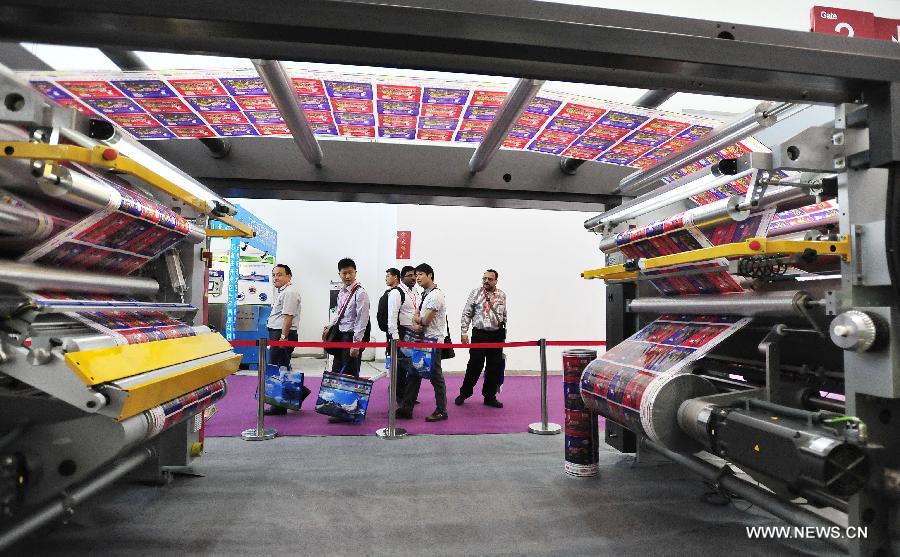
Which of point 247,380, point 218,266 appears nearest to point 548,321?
point 247,380

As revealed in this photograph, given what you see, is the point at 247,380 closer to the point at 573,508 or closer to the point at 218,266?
the point at 218,266

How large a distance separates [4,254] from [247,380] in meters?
5.80

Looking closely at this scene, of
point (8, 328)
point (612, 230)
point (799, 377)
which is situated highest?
point (612, 230)

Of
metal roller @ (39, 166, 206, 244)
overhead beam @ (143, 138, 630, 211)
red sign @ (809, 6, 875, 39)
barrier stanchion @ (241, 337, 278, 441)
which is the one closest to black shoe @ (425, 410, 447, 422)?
barrier stanchion @ (241, 337, 278, 441)

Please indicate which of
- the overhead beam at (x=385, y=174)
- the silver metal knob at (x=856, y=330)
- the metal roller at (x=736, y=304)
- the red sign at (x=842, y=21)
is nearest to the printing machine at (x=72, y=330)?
the overhead beam at (x=385, y=174)

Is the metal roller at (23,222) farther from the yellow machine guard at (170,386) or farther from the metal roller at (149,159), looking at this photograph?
the yellow machine guard at (170,386)

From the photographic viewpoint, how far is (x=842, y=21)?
3.20 metres

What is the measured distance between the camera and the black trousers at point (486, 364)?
5.82 metres

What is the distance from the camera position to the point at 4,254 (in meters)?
1.91

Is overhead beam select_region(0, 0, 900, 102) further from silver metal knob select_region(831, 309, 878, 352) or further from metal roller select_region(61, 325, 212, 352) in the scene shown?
metal roller select_region(61, 325, 212, 352)

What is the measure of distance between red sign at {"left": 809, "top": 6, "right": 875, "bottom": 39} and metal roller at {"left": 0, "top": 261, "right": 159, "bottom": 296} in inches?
178

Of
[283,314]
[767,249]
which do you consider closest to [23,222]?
[767,249]

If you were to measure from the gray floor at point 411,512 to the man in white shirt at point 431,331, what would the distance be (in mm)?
1517

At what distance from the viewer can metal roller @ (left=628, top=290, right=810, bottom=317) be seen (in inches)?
75.2
